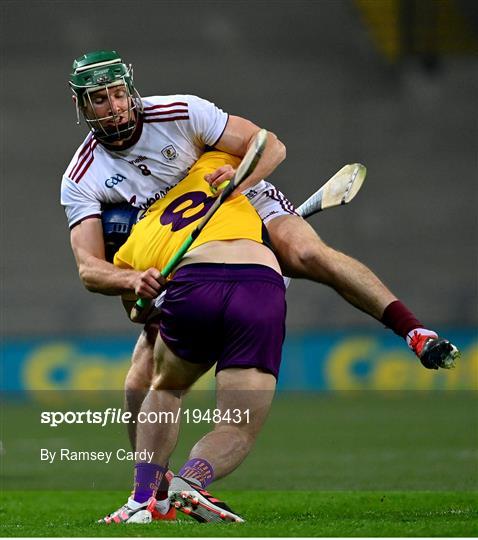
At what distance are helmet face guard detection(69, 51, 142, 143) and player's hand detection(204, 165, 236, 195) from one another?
469 millimetres

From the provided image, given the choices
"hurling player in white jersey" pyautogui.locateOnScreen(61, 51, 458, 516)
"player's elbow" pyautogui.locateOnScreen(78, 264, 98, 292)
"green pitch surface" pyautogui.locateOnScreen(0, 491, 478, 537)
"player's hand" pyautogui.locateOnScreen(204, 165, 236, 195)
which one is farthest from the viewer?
"hurling player in white jersey" pyautogui.locateOnScreen(61, 51, 458, 516)

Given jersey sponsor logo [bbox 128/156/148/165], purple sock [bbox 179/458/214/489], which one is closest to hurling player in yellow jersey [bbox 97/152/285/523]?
purple sock [bbox 179/458/214/489]

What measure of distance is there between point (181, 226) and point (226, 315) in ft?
1.46

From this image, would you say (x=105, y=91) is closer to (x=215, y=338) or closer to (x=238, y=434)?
(x=215, y=338)

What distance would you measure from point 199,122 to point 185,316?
3.10ft

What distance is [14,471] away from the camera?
310 inches

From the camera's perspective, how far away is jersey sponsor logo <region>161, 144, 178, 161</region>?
16.0 feet

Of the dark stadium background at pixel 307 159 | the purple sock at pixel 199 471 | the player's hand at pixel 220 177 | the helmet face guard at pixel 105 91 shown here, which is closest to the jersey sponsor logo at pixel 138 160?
the helmet face guard at pixel 105 91

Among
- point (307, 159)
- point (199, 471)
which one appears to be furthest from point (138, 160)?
Result: point (307, 159)

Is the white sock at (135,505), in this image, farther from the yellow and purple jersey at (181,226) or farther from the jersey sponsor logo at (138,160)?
the jersey sponsor logo at (138,160)

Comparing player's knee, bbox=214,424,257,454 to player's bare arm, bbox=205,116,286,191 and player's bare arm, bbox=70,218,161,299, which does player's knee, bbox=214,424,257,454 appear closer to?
player's bare arm, bbox=70,218,161,299

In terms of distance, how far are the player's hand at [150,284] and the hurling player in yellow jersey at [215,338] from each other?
82mm

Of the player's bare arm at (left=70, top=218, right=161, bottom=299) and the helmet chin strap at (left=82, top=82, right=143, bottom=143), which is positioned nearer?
the player's bare arm at (left=70, top=218, right=161, bottom=299)

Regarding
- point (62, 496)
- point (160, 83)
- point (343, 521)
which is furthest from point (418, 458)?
point (160, 83)
